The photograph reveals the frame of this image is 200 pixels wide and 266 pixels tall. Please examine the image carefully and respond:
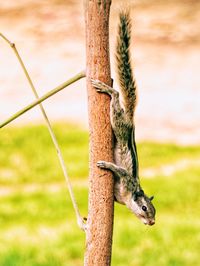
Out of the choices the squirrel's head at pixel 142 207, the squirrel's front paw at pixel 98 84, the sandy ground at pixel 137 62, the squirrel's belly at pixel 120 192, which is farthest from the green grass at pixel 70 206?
the squirrel's front paw at pixel 98 84

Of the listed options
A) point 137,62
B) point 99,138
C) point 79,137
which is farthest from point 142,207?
point 137,62

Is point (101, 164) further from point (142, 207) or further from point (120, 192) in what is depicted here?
point (142, 207)

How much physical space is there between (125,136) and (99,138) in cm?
8

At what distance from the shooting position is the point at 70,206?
4938 mm

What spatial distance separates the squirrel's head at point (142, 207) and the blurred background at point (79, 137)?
0.30 metres

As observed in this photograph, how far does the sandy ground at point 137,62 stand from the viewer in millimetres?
7531

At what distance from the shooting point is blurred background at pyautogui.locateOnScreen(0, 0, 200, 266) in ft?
13.1

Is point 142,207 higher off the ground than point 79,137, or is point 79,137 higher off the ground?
point 79,137

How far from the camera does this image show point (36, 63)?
29.2 ft

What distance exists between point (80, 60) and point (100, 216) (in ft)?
25.6

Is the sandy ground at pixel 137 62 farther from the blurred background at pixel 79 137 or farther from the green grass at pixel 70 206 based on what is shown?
the green grass at pixel 70 206

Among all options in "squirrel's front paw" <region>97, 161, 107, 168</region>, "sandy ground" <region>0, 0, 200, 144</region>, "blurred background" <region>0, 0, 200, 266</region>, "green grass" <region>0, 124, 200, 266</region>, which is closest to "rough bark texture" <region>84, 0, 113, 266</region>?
"squirrel's front paw" <region>97, 161, 107, 168</region>

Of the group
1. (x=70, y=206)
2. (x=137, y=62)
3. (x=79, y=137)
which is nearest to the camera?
(x=70, y=206)

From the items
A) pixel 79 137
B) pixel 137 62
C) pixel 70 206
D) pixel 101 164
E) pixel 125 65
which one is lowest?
pixel 101 164
